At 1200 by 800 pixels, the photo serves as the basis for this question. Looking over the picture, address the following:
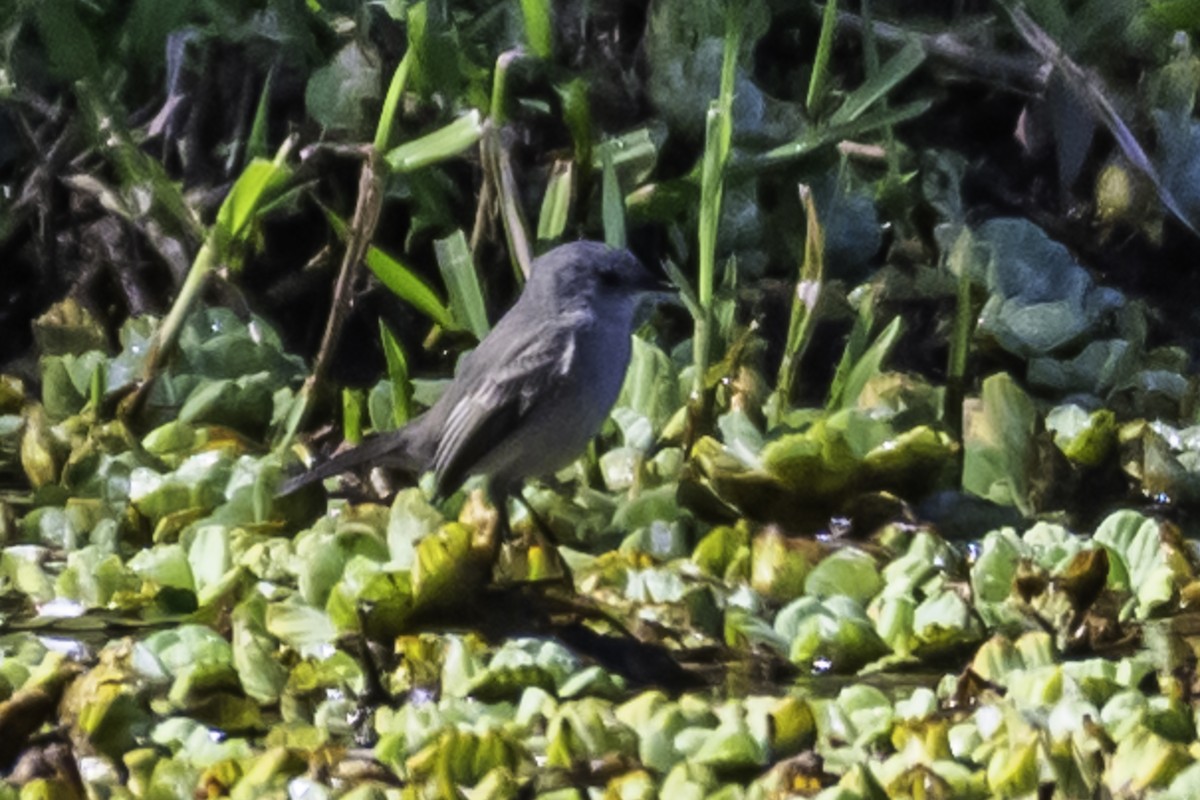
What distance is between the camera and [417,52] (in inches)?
179

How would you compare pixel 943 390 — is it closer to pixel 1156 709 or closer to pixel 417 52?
pixel 417 52

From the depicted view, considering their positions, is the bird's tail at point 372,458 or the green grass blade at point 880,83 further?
the green grass blade at point 880,83

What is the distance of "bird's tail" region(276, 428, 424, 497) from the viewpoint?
13.7 ft

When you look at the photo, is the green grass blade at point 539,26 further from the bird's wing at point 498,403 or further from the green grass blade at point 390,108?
the bird's wing at point 498,403

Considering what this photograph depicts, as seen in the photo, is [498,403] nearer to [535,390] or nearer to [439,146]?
[535,390]

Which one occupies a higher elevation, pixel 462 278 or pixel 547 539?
pixel 462 278

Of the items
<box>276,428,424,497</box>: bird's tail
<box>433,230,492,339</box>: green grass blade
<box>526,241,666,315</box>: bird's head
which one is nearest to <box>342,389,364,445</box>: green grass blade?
<box>276,428,424,497</box>: bird's tail

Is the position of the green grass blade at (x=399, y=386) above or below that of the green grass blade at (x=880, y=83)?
below

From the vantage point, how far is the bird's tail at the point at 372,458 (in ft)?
13.7

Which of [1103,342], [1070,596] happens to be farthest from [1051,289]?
[1070,596]

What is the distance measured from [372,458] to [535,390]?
1.10ft

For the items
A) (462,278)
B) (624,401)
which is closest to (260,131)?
(462,278)

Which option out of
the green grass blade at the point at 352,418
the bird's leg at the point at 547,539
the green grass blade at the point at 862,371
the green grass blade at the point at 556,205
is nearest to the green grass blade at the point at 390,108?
the green grass blade at the point at 556,205

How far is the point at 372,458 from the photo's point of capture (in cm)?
428
